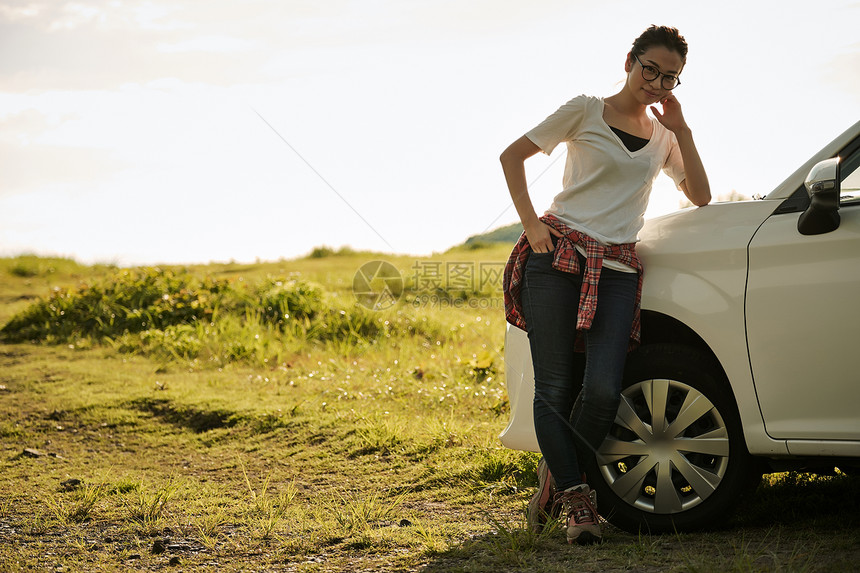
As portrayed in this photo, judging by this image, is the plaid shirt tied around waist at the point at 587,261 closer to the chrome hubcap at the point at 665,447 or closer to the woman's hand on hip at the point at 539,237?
the woman's hand on hip at the point at 539,237

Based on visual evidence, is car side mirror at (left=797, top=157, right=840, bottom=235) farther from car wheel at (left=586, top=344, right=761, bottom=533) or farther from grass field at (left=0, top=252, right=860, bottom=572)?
grass field at (left=0, top=252, right=860, bottom=572)

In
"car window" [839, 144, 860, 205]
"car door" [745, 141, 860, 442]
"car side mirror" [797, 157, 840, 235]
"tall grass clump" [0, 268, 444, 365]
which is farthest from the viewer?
"tall grass clump" [0, 268, 444, 365]

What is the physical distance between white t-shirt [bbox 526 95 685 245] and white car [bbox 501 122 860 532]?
26 centimetres

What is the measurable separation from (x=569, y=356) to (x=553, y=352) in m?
0.08

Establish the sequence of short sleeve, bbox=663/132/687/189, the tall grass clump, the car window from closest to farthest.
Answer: the car window < short sleeve, bbox=663/132/687/189 < the tall grass clump

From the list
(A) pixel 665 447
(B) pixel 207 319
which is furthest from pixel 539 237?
(B) pixel 207 319

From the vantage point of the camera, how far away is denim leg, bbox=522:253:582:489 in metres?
3.18

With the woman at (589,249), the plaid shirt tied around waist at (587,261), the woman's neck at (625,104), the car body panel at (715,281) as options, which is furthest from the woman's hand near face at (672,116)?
the plaid shirt tied around waist at (587,261)

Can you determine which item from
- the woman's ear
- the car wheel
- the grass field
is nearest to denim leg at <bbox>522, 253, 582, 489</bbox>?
the car wheel

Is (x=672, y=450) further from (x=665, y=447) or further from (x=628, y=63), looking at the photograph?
(x=628, y=63)

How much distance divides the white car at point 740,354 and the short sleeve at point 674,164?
0.56 ft

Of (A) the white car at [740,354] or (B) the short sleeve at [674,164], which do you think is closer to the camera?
(A) the white car at [740,354]

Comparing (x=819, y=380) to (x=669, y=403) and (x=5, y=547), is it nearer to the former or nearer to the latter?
(x=669, y=403)

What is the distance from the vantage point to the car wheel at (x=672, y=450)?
315 centimetres
